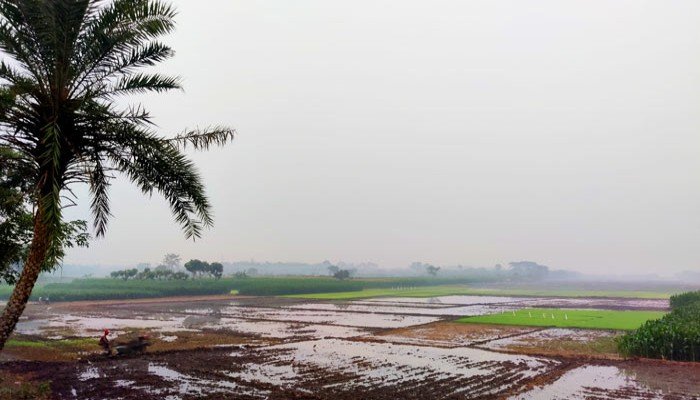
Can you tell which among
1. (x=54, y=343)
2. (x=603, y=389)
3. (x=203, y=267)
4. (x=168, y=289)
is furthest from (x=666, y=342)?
(x=203, y=267)

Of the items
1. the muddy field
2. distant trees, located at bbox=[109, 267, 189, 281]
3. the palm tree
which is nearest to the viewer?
the palm tree

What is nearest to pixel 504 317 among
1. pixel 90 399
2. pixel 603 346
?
pixel 603 346

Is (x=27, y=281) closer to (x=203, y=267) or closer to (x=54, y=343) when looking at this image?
(x=54, y=343)

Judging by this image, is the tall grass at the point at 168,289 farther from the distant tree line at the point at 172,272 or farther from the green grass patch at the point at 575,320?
the green grass patch at the point at 575,320

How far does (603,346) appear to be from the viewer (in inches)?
1108

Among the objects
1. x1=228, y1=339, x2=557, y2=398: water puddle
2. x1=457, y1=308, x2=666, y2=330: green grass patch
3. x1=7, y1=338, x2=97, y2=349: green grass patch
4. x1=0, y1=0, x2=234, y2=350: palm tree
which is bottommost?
x1=457, y1=308, x2=666, y2=330: green grass patch

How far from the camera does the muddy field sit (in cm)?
1730

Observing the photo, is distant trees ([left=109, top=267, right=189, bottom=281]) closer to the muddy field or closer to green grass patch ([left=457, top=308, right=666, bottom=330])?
the muddy field

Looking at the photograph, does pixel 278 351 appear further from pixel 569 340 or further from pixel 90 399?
pixel 569 340

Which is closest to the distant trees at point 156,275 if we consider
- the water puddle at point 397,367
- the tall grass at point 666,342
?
the water puddle at point 397,367

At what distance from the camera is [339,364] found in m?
22.4

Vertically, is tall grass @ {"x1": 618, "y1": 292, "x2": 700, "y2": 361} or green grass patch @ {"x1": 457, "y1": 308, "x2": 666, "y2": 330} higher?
tall grass @ {"x1": 618, "y1": 292, "x2": 700, "y2": 361}

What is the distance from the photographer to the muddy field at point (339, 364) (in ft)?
56.7

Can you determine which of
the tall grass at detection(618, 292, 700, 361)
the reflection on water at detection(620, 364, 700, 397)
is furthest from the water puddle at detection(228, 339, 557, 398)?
the tall grass at detection(618, 292, 700, 361)
